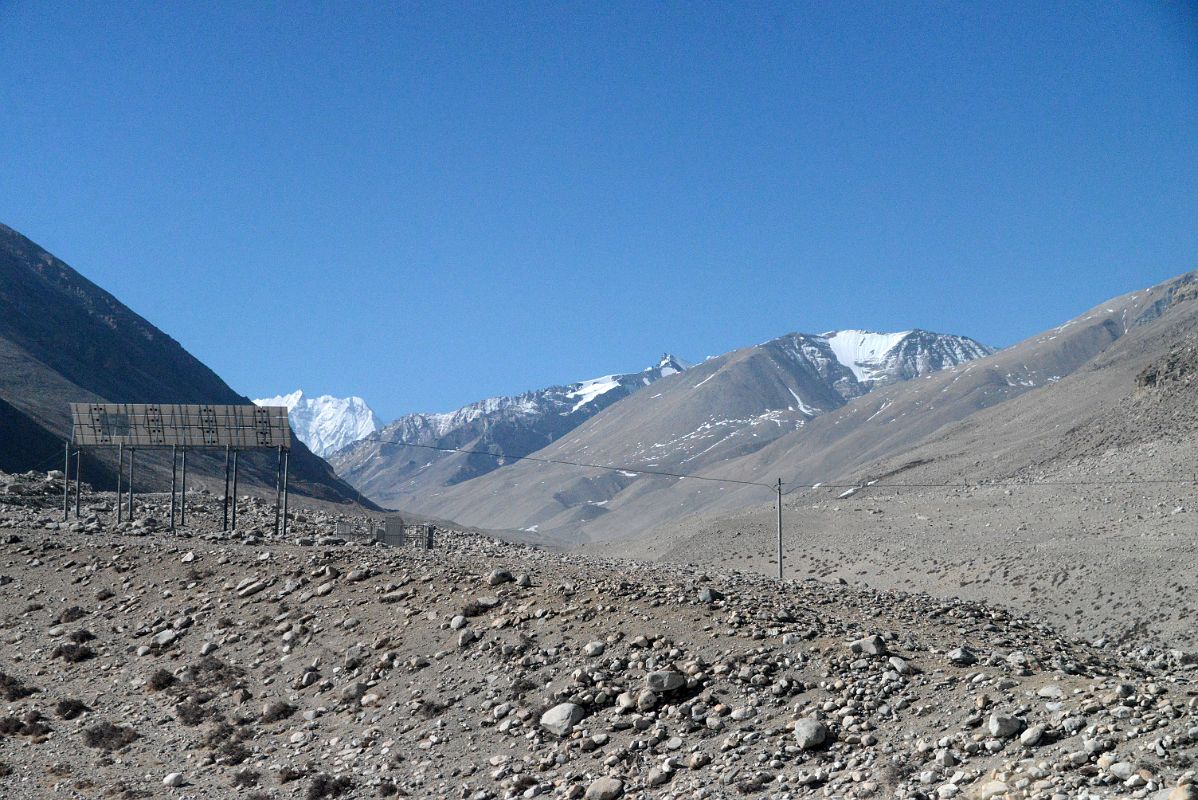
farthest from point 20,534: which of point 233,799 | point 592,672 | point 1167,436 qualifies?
point 1167,436

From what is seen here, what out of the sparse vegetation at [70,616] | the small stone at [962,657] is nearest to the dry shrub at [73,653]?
the sparse vegetation at [70,616]

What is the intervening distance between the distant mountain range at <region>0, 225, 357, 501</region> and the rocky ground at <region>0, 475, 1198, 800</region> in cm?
5870

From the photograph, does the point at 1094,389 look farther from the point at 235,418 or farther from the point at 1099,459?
→ the point at 235,418

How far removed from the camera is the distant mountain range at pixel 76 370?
87562 millimetres

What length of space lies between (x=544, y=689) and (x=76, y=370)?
11888 centimetres

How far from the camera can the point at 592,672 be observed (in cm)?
1902

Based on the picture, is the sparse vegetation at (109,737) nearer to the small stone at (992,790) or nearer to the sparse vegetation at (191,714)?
the sparse vegetation at (191,714)

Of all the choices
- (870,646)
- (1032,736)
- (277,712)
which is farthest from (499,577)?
(1032,736)

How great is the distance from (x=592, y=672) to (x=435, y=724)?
2.99 meters

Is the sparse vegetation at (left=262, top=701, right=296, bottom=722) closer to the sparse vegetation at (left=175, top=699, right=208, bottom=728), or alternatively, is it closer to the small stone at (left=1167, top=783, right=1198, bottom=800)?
the sparse vegetation at (left=175, top=699, right=208, bottom=728)

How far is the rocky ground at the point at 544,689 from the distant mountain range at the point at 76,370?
58697 mm

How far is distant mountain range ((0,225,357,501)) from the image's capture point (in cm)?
8756

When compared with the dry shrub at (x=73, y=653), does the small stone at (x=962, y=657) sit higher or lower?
higher

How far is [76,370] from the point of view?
12194 centimetres
